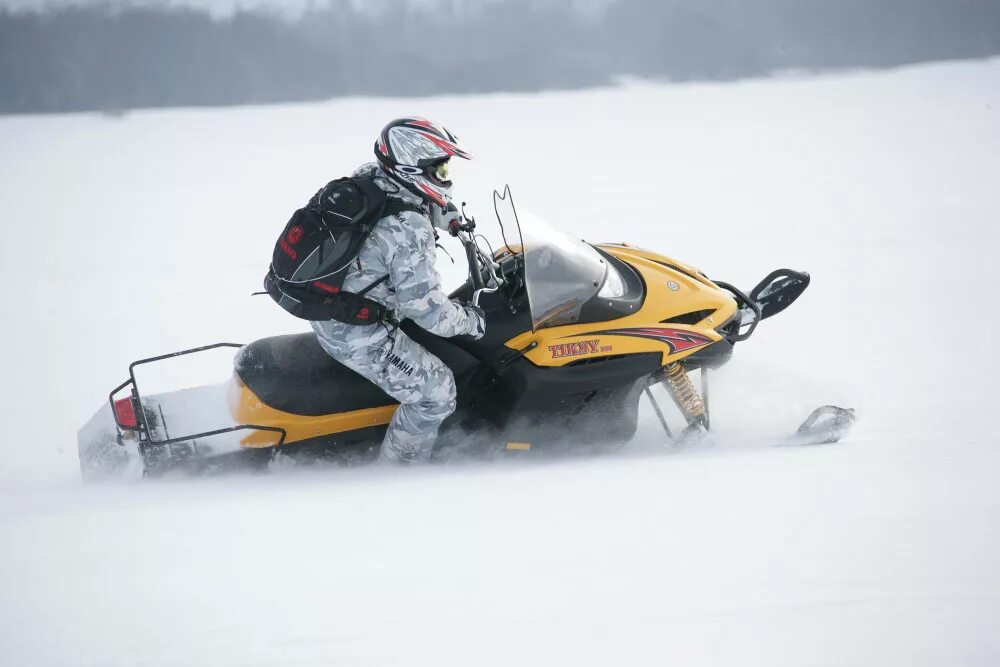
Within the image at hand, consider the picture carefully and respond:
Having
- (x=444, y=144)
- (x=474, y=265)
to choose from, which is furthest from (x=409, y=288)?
(x=444, y=144)

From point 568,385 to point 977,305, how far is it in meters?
3.85

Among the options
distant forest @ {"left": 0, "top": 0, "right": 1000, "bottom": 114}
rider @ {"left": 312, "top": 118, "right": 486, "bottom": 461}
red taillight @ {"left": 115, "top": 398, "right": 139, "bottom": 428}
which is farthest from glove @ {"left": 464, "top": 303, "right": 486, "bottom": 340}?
distant forest @ {"left": 0, "top": 0, "right": 1000, "bottom": 114}

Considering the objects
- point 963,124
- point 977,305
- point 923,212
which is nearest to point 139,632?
point 977,305

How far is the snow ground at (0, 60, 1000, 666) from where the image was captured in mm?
3361

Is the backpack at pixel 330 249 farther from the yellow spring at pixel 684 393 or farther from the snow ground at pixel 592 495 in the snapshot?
the yellow spring at pixel 684 393

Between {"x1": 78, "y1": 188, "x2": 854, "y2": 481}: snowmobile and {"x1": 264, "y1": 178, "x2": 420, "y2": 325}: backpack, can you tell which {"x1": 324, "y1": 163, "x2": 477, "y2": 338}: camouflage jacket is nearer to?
{"x1": 264, "y1": 178, "x2": 420, "y2": 325}: backpack

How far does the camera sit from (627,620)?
338 cm

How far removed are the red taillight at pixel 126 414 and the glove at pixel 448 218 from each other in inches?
65.6

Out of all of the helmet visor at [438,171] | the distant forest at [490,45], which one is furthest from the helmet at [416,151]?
the distant forest at [490,45]

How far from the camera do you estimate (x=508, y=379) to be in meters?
4.52

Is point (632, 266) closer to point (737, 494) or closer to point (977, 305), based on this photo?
point (737, 494)

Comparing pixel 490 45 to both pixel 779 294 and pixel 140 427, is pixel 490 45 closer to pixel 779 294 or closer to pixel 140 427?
pixel 779 294

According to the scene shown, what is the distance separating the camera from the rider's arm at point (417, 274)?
4145 millimetres

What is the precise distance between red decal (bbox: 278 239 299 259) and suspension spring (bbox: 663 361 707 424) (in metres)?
1.81
